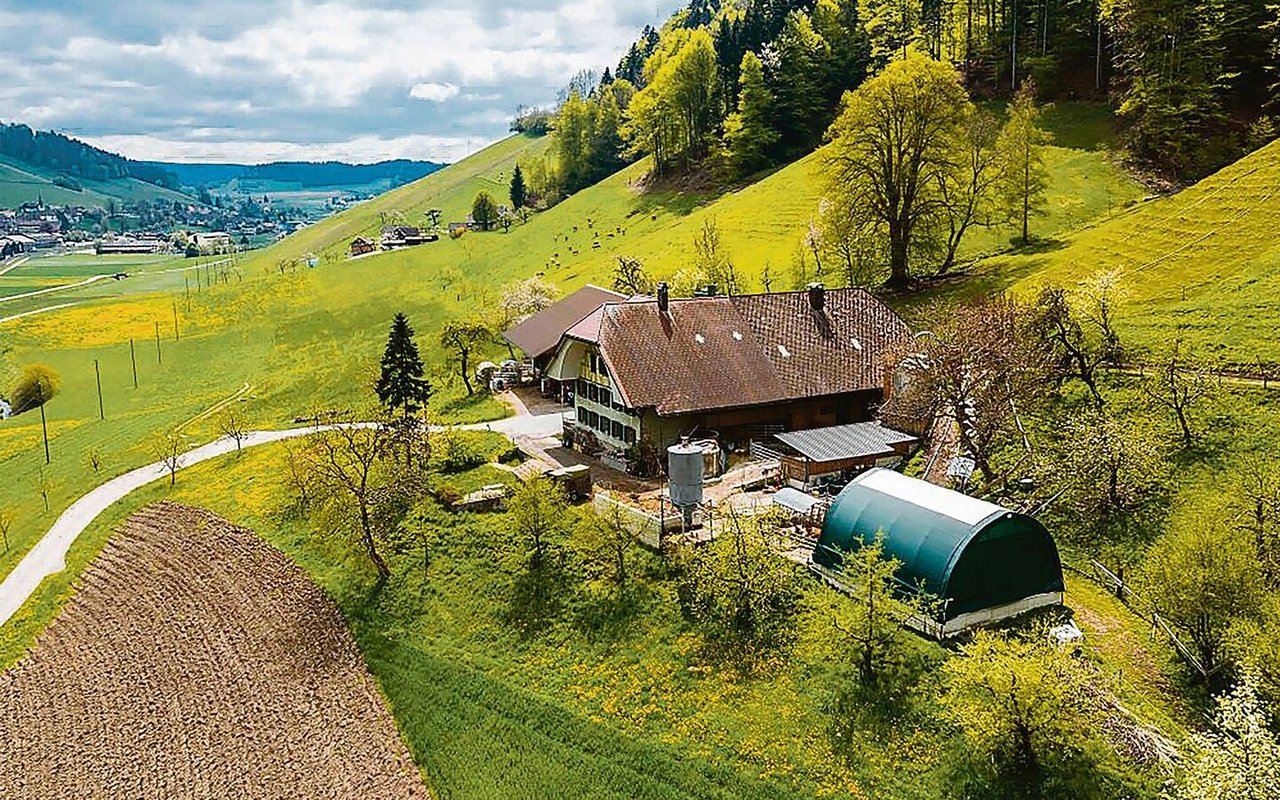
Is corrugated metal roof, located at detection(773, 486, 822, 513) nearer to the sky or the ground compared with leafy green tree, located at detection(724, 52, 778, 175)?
nearer to the ground

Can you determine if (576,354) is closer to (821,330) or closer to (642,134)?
(821,330)

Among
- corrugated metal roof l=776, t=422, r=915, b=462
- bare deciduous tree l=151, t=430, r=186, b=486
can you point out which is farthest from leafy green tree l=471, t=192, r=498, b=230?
corrugated metal roof l=776, t=422, r=915, b=462

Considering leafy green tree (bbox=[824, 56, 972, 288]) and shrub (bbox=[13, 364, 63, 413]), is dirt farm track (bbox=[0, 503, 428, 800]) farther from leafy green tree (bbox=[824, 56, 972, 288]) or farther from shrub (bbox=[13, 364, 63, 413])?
shrub (bbox=[13, 364, 63, 413])

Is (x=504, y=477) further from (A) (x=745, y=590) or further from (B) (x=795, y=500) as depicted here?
(A) (x=745, y=590)

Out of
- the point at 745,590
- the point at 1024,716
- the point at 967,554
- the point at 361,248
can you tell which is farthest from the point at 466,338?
the point at 361,248

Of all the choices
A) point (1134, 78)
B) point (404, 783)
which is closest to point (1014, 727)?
point (404, 783)
